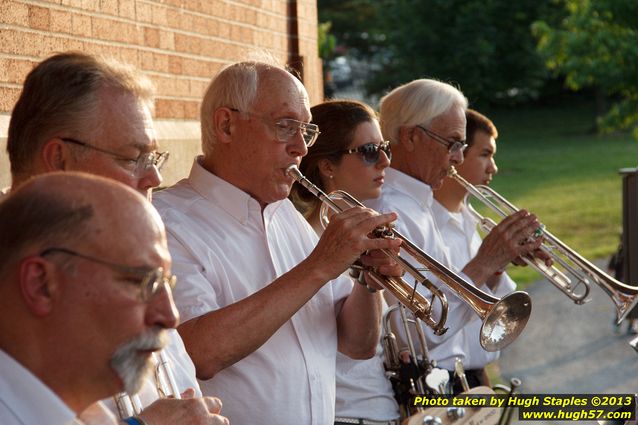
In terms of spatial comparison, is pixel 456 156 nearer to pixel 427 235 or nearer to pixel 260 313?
pixel 427 235

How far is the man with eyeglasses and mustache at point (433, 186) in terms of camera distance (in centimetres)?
461

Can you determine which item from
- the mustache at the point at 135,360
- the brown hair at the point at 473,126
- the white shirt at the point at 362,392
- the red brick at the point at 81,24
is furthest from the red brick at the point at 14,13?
the brown hair at the point at 473,126

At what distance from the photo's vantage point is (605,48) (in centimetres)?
1728

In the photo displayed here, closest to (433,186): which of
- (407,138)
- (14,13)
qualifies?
(407,138)

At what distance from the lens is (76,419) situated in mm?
2080

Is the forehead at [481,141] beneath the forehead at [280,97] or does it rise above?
beneath

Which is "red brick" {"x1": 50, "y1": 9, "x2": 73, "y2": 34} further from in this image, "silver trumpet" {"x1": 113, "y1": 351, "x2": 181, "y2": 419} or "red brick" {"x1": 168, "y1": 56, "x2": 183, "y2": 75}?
"silver trumpet" {"x1": 113, "y1": 351, "x2": 181, "y2": 419}

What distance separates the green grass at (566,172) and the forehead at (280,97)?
35.2 feet

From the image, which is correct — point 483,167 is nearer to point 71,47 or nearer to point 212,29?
point 212,29

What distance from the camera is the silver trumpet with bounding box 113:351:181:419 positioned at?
7.93ft

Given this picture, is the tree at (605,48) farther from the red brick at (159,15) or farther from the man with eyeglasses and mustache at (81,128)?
the man with eyeglasses and mustache at (81,128)

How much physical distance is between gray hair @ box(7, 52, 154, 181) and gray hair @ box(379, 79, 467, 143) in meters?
2.56

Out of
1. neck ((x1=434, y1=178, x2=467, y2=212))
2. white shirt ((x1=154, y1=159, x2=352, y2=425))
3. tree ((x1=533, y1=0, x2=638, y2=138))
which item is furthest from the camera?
tree ((x1=533, y1=0, x2=638, y2=138))

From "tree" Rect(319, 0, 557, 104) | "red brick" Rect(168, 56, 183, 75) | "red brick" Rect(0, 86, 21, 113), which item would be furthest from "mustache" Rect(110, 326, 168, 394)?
"tree" Rect(319, 0, 557, 104)
